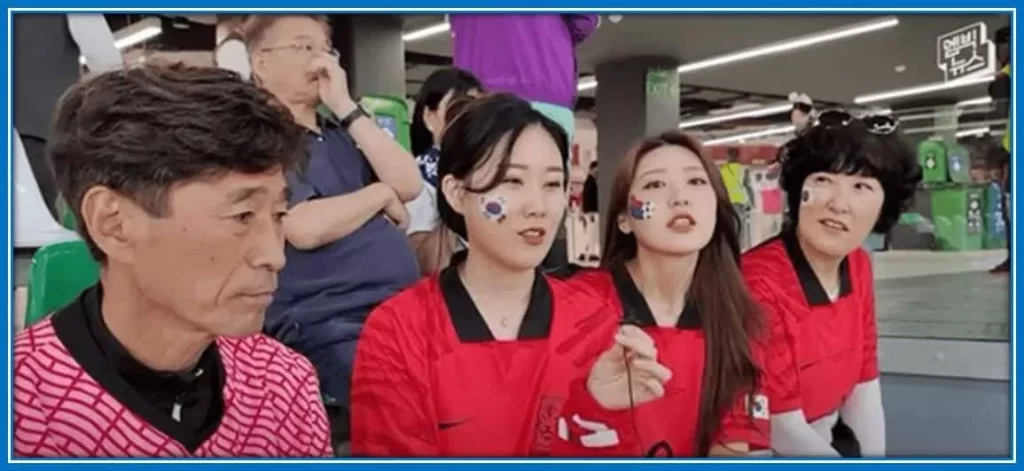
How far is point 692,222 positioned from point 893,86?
49 cm

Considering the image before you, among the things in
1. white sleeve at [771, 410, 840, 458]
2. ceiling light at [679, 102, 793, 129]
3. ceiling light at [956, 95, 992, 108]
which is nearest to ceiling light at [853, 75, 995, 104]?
ceiling light at [956, 95, 992, 108]

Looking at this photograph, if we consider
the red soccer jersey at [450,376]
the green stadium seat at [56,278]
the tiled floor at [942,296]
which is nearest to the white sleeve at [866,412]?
the tiled floor at [942,296]

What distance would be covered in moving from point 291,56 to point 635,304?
0.73m

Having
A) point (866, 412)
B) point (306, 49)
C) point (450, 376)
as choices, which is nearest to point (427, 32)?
point (306, 49)

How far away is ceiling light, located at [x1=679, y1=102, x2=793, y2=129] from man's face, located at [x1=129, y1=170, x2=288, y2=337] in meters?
0.75

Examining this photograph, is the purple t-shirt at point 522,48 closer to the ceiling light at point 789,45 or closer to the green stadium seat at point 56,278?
the ceiling light at point 789,45

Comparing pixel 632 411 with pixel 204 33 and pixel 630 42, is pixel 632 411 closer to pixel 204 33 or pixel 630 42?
pixel 630 42

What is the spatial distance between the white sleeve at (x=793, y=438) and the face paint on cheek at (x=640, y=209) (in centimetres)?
46

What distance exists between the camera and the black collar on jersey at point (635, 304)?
5.82 ft

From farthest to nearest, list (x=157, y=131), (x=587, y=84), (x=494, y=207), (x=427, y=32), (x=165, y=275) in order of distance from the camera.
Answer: (x=587, y=84)
(x=427, y=32)
(x=494, y=207)
(x=165, y=275)
(x=157, y=131)

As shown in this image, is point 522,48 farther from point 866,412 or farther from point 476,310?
point 866,412

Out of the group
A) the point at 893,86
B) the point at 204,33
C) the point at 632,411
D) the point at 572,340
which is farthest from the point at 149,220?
the point at 893,86

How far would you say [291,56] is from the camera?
5.36ft

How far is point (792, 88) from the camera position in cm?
185
